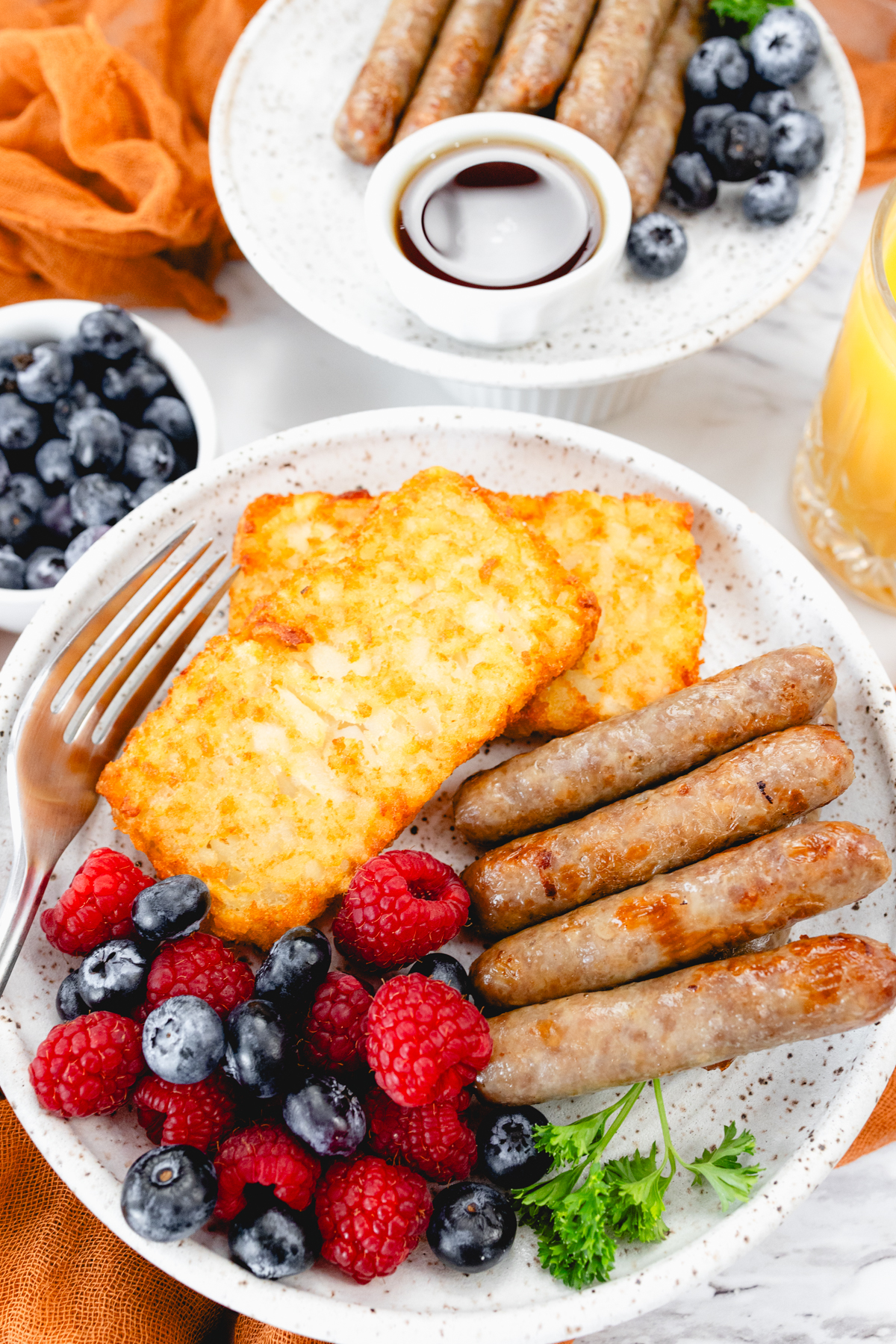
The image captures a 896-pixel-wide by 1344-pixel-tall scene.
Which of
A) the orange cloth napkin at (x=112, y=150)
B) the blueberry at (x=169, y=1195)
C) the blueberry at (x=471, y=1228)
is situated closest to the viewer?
the blueberry at (x=169, y=1195)

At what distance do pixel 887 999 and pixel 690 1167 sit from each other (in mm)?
415

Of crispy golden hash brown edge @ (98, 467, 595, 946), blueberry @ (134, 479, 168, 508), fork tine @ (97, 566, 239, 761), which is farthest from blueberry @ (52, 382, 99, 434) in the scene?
crispy golden hash brown edge @ (98, 467, 595, 946)

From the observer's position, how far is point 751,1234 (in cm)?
158

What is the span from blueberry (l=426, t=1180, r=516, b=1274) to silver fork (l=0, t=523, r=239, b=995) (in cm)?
77

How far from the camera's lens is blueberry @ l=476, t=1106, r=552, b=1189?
1663 mm

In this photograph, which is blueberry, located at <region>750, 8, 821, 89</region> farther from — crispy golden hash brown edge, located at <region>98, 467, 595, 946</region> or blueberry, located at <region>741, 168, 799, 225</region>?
crispy golden hash brown edge, located at <region>98, 467, 595, 946</region>

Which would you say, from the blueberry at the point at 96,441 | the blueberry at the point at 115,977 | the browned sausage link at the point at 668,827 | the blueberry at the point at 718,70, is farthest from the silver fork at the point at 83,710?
the blueberry at the point at 718,70

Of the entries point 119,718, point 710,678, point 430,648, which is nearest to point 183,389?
point 119,718

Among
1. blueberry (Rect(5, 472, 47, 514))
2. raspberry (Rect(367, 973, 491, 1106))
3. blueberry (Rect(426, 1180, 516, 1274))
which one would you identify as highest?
raspberry (Rect(367, 973, 491, 1106))

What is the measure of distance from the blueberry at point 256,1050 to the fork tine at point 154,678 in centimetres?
64

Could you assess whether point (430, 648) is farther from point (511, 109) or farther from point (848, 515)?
point (511, 109)

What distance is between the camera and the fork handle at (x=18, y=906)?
67.7 inches

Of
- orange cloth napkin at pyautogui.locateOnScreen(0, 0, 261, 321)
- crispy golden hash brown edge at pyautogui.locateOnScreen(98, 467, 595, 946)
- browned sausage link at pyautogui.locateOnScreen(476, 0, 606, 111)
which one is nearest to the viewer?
crispy golden hash brown edge at pyautogui.locateOnScreen(98, 467, 595, 946)

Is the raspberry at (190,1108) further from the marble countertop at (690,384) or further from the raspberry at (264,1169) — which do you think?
the marble countertop at (690,384)
